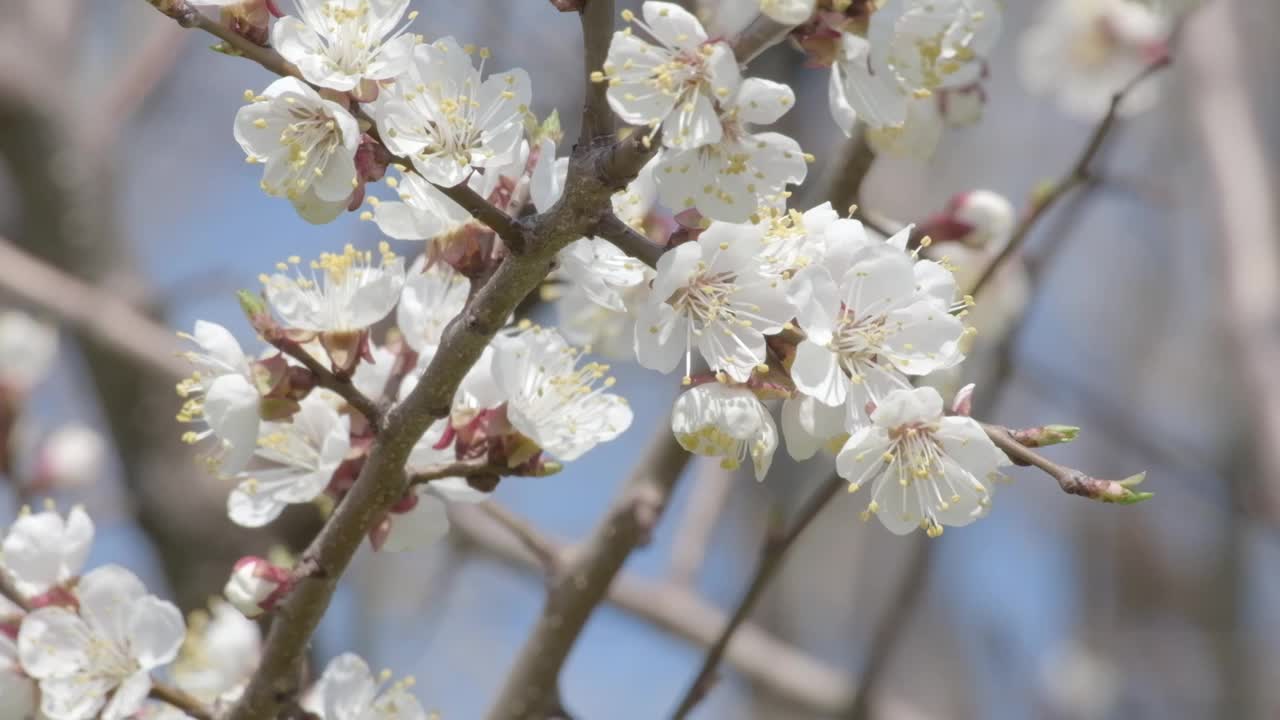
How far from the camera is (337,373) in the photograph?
1.09 meters

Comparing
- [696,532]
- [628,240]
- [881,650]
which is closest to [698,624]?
[696,532]

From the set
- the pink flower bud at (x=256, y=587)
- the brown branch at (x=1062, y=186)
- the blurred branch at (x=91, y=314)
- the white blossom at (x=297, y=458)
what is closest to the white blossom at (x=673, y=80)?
the white blossom at (x=297, y=458)

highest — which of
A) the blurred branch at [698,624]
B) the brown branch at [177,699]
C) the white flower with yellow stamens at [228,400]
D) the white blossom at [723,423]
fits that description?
the white blossom at [723,423]

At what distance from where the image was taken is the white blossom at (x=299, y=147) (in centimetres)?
98

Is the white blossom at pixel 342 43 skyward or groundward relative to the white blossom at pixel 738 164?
groundward

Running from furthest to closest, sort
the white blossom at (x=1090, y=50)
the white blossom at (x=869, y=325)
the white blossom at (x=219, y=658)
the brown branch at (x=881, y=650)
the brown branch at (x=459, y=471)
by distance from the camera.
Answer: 1. the white blossom at (x=1090, y=50)
2. the brown branch at (x=881, y=650)
3. the white blossom at (x=219, y=658)
4. the brown branch at (x=459, y=471)
5. the white blossom at (x=869, y=325)

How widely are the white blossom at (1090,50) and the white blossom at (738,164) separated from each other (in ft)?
6.15

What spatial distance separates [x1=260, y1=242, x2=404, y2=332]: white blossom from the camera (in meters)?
1.11

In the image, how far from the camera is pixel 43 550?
1239 millimetres

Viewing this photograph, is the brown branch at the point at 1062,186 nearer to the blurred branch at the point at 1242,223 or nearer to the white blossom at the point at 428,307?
the white blossom at the point at 428,307

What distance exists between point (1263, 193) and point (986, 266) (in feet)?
5.33

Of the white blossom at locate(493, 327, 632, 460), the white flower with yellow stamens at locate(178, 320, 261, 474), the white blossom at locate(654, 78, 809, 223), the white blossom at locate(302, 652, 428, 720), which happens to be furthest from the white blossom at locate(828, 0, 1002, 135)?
the white blossom at locate(302, 652, 428, 720)

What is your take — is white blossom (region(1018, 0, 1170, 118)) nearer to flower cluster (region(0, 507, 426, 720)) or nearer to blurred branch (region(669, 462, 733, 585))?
blurred branch (region(669, 462, 733, 585))

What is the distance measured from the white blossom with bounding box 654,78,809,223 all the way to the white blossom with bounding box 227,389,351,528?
396mm
